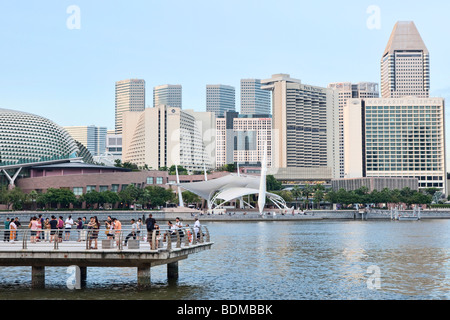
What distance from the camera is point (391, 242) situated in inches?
2363

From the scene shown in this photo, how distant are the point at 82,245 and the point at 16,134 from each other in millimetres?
139696

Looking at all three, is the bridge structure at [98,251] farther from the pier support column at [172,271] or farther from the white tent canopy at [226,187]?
the white tent canopy at [226,187]

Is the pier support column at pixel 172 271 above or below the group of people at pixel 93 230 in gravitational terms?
below

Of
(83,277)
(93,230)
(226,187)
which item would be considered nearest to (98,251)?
(93,230)

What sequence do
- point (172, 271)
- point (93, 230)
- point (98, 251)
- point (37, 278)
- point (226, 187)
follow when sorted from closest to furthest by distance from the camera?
point (98, 251)
point (93, 230)
point (37, 278)
point (172, 271)
point (226, 187)

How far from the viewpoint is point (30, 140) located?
16225 centimetres

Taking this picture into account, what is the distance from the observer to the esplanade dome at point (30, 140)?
511 feet

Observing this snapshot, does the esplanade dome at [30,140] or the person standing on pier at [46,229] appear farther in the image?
the esplanade dome at [30,140]

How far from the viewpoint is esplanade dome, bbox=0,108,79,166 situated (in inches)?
6127

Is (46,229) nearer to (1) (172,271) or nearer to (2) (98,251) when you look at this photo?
(2) (98,251)

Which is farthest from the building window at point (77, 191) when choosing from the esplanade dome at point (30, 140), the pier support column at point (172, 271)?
the pier support column at point (172, 271)

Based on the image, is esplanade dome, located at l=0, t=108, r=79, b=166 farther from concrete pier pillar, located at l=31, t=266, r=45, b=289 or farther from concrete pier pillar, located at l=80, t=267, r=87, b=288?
concrete pier pillar, located at l=31, t=266, r=45, b=289

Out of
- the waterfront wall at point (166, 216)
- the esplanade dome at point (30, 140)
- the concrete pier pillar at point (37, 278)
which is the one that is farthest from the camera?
the esplanade dome at point (30, 140)
